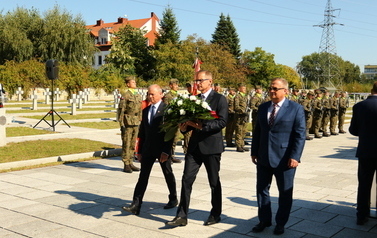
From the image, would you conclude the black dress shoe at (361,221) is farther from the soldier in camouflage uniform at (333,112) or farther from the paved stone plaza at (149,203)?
the soldier in camouflage uniform at (333,112)

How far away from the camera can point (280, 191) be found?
5383 mm

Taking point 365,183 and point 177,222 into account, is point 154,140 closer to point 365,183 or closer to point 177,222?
point 177,222

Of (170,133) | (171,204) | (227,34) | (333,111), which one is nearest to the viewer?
(170,133)

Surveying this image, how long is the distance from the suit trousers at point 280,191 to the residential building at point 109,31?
78.0 meters

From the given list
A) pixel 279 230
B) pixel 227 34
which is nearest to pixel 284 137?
pixel 279 230

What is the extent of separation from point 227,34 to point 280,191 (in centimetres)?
7716

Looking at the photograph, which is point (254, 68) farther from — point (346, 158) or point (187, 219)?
point (187, 219)

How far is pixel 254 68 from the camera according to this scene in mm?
82438

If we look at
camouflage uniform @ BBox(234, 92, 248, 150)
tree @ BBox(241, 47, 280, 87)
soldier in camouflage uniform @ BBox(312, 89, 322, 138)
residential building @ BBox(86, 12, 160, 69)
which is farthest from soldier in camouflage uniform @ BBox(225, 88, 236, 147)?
residential building @ BBox(86, 12, 160, 69)

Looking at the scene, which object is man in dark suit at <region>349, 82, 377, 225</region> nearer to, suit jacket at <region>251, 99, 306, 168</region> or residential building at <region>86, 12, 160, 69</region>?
suit jacket at <region>251, 99, 306, 168</region>

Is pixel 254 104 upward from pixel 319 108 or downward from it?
upward

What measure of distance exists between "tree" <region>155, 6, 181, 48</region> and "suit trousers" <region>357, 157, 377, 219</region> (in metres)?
64.2

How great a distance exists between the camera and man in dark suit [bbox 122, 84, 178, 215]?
6262 mm

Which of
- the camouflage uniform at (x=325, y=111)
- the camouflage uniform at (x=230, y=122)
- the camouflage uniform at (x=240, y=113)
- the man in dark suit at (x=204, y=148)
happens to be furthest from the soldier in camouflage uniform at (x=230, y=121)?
the man in dark suit at (x=204, y=148)
